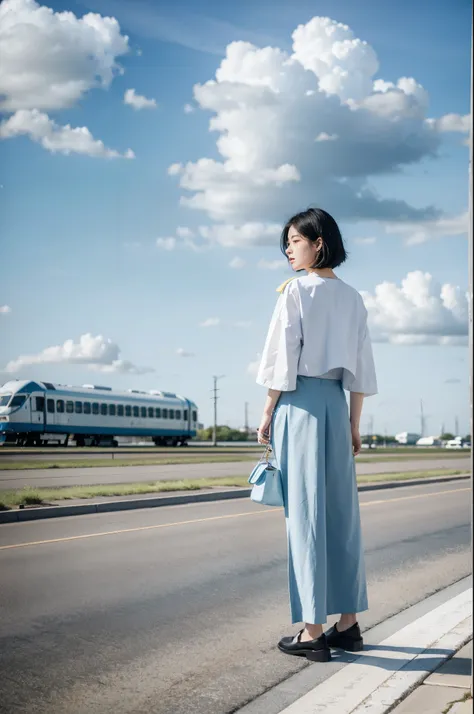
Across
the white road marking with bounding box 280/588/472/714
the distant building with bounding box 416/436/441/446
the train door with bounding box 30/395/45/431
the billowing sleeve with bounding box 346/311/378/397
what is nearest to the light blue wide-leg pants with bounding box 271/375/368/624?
the billowing sleeve with bounding box 346/311/378/397

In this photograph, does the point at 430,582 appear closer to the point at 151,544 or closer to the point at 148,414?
the point at 151,544

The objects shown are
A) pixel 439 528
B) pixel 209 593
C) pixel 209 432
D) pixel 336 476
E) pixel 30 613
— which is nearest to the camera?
pixel 336 476

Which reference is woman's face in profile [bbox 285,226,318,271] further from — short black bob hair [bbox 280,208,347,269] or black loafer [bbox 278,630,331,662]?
black loafer [bbox 278,630,331,662]

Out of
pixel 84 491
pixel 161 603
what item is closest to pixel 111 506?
pixel 84 491

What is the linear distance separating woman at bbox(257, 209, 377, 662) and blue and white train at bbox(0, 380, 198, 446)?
12.5 feet

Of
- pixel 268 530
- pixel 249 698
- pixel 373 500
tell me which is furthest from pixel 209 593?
pixel 373 500

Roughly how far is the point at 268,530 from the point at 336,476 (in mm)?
6037

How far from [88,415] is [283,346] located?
2729 centimetres

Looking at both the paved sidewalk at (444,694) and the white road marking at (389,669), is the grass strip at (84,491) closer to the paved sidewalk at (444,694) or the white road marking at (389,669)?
the white road marking at (389,669)

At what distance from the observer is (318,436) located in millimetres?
3953

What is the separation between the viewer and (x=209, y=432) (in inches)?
2884

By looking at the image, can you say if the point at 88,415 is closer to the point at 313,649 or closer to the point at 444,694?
the point at 313,649

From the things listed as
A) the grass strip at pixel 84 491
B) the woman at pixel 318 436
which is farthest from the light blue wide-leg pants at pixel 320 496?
the grass strip at pixel 84 491

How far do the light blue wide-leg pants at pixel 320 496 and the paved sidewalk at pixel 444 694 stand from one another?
52cm
